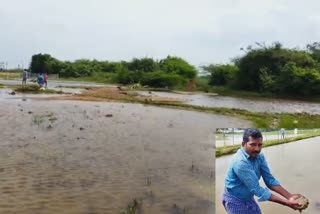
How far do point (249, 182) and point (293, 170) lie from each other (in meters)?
1.17

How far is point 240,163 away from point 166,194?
4099 millimetres

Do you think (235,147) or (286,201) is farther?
(235,147)

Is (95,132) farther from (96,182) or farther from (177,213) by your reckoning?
(177,213)

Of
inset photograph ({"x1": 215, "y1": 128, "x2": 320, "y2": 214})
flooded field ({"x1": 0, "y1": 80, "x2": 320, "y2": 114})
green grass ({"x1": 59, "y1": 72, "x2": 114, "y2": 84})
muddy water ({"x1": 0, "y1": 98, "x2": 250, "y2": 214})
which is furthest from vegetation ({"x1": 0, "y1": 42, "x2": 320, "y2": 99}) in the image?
inset photograph ({"x1": 215, "y1": 128, "x2": 320, "y2": 214})

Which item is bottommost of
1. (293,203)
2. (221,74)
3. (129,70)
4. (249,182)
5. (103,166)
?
(103,166)

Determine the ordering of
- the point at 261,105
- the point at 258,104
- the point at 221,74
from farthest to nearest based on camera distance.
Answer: the point at 221,74 → the point at 258,104 → the point at 261,105

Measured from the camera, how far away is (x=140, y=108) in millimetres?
21641

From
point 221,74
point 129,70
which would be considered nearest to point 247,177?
point 221,74

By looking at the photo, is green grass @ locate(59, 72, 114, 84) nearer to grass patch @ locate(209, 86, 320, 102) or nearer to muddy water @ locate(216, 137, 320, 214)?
grass patch @ locate(209, 86, 320, 102)

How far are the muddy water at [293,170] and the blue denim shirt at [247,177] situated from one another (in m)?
0.70

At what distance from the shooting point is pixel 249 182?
2990 mm

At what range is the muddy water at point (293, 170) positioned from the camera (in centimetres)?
392

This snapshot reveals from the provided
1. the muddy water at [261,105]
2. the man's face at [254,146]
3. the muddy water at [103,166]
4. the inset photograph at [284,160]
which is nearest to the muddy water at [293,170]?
the inset photograph at [284,160]

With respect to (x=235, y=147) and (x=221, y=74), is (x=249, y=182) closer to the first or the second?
(x=235, y=147)
